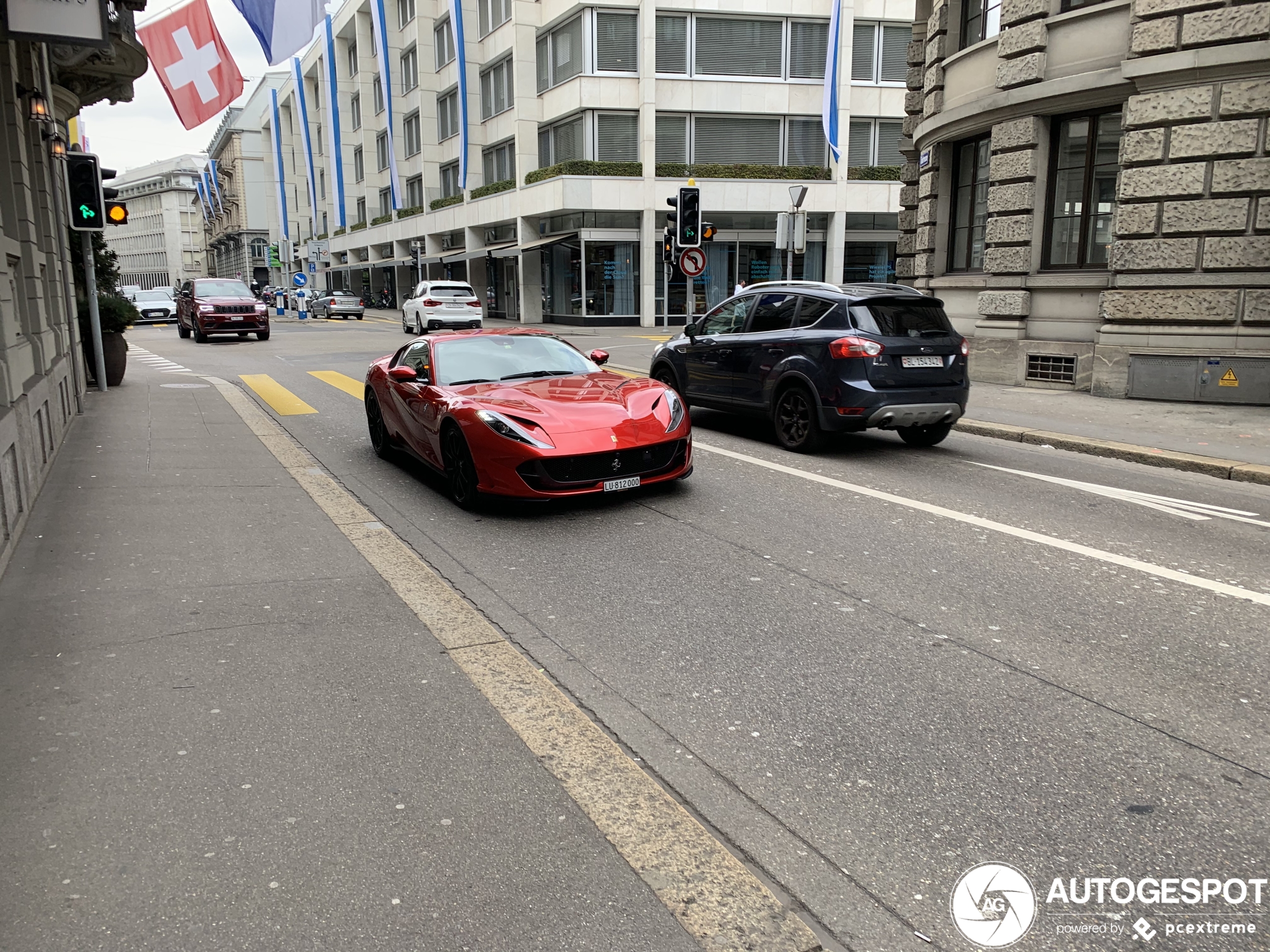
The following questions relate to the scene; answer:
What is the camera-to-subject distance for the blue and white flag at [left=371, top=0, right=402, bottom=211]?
50281 millimetres

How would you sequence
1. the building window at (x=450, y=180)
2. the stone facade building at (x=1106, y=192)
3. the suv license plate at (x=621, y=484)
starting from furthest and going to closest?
the building window at (x=450, y=180) < the stone facade building at (x=1106, y=192) < the suv license plate at (x=621, y=484)

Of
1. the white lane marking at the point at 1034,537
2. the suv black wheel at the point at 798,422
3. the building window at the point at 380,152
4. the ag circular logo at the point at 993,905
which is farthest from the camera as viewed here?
the building window at the point at 380,152

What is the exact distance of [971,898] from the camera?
281cm

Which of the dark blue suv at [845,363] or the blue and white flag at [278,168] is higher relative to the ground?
the blue and white flag at [278,168]

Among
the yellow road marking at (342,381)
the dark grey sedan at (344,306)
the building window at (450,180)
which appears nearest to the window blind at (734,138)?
the building window at (450,180)

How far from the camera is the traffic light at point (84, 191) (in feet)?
44.7

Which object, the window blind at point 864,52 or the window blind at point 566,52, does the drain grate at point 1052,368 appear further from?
the window blind at point 864,52

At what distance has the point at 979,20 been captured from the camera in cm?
1655

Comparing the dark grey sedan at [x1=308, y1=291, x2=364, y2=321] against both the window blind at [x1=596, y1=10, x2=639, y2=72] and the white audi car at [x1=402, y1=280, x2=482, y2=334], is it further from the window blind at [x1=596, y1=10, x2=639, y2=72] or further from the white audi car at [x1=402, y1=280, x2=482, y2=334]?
the window blind at [x1=596, y1=10, x2=639, y2=72]

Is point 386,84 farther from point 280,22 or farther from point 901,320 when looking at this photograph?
point 901,320

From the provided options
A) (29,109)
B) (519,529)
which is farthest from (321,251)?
(519,529)

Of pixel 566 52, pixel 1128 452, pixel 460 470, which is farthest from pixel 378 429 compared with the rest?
pixel 566 52

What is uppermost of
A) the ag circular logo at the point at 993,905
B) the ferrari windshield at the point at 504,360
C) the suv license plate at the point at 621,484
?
the ferrari windshield at the point at 504,360

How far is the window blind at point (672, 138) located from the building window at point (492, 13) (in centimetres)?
868
